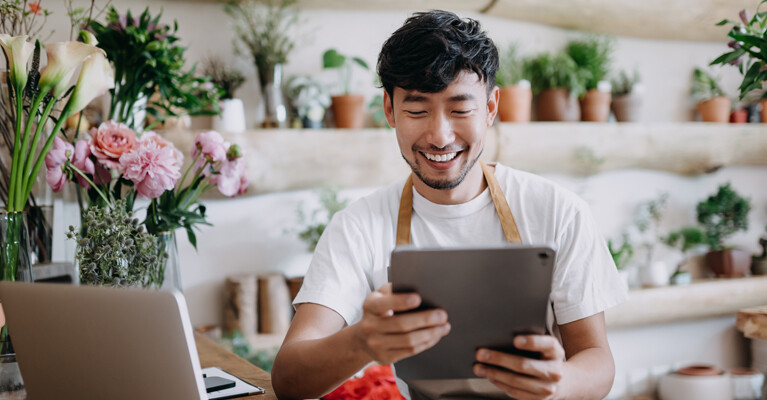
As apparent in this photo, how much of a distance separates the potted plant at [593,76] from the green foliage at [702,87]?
758 mm

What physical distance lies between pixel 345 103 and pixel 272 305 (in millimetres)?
931

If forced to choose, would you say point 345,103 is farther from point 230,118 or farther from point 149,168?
point 149,168

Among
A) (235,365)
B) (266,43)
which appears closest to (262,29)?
(266,43)

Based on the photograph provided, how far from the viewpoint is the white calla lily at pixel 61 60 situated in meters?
1.30

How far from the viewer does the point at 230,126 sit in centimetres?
257

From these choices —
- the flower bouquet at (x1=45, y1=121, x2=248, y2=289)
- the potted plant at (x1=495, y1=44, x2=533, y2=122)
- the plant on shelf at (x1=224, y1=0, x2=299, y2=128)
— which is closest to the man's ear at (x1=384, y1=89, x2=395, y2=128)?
the flower bouquet at (x1=45, y1=121, x2=248, y2=289)

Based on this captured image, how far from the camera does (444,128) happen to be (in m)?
1.31

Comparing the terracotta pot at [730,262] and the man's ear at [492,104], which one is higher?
the man's ear at [492,104]

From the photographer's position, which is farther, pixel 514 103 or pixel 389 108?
pixel 514 103

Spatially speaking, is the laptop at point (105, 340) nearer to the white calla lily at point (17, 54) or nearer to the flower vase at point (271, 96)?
the white calla lily at point (17, 54)

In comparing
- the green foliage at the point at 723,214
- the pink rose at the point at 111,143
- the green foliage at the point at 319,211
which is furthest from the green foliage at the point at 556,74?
the pink rose at the point at 111,143

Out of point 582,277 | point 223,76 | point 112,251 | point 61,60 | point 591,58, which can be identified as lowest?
point 582,277

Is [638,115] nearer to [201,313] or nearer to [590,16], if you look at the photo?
[590,16]

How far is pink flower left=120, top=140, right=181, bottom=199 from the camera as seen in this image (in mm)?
1418
